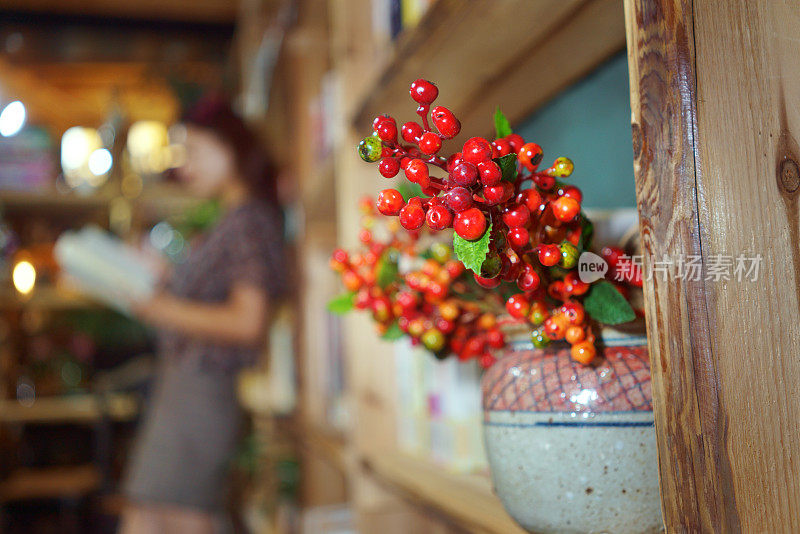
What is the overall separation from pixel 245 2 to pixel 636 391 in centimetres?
289

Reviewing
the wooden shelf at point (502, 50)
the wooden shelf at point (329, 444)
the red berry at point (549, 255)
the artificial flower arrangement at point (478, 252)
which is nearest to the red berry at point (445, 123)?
the artificial flower arrangement at point (478, 252)

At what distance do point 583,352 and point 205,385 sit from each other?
1.38 meters

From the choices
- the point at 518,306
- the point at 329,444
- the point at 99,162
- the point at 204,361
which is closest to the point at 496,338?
the point at 518,306

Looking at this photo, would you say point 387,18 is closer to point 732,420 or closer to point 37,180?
point 732,420

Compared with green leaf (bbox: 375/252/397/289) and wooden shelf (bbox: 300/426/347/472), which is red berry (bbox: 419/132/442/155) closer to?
green leaf (bbox: 375/252/397/289)

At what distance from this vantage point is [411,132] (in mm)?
391

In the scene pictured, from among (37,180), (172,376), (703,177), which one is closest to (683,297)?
(703,177)

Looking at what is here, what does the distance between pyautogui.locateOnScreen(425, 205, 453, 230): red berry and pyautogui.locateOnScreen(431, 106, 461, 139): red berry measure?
0.04m

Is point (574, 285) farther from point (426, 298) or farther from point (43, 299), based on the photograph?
point (43, 299)

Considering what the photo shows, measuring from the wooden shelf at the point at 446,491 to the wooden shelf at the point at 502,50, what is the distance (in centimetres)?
37

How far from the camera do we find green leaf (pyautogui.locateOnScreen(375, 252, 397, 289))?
60 centimetres

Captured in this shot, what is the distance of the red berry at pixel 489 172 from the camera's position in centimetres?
38

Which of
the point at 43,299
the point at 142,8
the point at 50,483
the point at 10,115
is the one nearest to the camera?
the point at 10,115

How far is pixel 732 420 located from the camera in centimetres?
37
